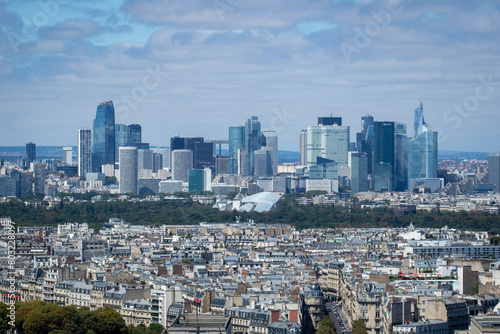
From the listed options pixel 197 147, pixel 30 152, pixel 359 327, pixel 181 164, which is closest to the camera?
pixel 359 327

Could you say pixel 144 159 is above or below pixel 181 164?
above

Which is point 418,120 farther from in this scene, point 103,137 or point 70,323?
point 70,323

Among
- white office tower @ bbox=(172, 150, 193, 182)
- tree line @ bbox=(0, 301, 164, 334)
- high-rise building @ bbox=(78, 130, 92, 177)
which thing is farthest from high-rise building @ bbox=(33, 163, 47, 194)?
tree line @ bbox=(0, 301, 164, 334)

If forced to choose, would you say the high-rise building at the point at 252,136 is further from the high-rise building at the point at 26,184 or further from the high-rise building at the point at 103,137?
the high-rise building at the point at 26,184

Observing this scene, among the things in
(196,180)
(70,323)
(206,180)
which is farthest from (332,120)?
(70,323)

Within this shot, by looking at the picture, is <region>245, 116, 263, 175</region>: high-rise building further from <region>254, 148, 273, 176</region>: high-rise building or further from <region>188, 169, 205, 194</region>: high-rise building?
<region>188, 169, 205, 194</region>: high-rise building

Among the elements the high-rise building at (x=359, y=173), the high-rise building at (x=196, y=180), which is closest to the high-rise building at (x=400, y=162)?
the high-rise building at (x=359, y=173)

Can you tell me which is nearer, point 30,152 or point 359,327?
point 359,327

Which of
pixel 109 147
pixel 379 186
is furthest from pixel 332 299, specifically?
pixel 109 147
